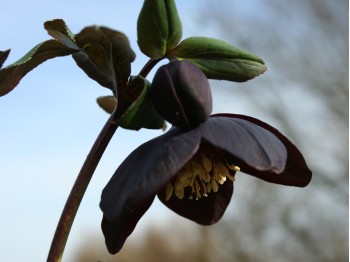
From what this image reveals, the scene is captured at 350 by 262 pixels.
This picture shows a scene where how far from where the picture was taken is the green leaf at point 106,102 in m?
0.77

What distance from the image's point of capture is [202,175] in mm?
642

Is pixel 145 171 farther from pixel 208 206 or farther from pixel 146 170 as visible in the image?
pixel 208 206

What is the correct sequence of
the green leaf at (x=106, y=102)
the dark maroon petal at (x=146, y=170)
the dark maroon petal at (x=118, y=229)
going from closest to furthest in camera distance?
the dark maroon petal at (x=146, y=170), the dark maroon petal at (x=118, y=229), the green leaf at (x=106, y=102)

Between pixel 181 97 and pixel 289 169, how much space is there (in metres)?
0.15

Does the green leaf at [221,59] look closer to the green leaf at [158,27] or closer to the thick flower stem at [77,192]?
the green leaf at [158,27]

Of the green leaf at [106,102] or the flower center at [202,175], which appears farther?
the green leaf at [106,102]

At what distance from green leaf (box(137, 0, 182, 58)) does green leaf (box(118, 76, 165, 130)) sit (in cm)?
5

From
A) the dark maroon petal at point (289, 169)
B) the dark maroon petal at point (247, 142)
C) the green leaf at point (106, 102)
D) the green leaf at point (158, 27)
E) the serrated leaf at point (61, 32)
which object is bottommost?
the dark maroon petal at point (289, 169)

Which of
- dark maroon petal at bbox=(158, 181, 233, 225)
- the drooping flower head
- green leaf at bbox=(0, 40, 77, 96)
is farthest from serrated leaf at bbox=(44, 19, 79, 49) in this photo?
dark maroon petal at bbox=(158, 181, 233, 225)

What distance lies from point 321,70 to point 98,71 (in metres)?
7.26

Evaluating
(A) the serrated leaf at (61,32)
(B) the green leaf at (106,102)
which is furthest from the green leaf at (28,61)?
(B) the green leaf at (106,102)

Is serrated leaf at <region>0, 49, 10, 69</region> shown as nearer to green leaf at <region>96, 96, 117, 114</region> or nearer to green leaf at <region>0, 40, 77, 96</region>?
green leaf at <region>0, 40, 77, 96</region>

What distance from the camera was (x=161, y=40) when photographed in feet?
2.13

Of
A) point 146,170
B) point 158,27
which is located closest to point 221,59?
point 158,27
